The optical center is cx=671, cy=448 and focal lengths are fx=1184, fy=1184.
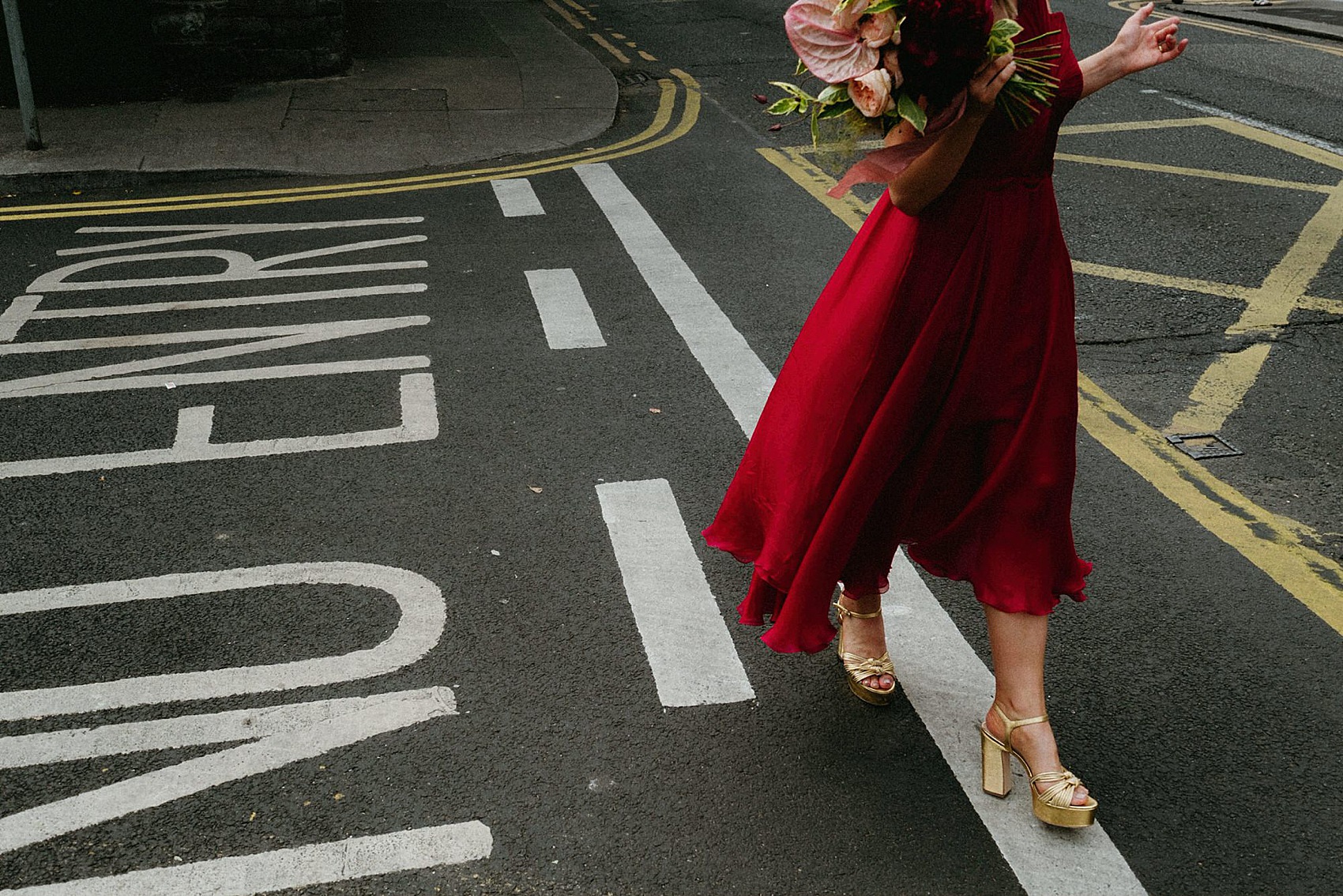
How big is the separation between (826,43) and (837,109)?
0.20 meters

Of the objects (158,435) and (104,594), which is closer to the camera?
(104,594)

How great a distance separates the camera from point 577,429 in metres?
4.83

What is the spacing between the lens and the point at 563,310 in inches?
241

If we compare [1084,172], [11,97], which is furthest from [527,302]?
[11,97]

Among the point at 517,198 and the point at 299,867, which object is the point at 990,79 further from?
the point at 517,198

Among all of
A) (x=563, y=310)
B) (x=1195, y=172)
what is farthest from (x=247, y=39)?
(x=1195, y=172)

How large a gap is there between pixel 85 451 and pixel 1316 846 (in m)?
4.38

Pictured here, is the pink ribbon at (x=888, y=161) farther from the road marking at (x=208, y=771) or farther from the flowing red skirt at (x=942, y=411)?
the road marking at (x=208, y=771)

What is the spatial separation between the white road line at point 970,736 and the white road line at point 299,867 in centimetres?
121

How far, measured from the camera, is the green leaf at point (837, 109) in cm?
251

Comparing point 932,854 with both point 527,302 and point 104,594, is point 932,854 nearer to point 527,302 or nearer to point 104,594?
point 104,594

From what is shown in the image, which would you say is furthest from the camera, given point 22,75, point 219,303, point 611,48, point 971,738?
point 611,48

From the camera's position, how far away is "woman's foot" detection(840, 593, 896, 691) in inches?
127

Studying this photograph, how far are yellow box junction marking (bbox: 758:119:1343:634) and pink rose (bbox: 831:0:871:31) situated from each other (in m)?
2.39
